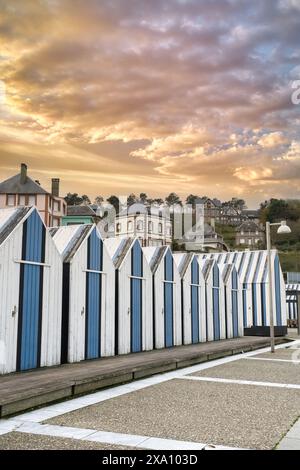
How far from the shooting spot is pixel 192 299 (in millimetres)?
20609

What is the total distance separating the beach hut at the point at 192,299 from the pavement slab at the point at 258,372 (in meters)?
5.39

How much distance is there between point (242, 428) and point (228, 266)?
65.0 ft

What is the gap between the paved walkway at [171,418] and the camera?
18.6 feet

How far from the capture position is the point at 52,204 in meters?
60.9

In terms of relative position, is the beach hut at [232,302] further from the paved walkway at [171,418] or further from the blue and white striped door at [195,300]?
the paved walkway at [171,418]

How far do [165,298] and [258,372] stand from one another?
639cm

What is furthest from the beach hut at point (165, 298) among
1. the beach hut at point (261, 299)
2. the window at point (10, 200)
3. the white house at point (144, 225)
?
the white house at point (144, 225)

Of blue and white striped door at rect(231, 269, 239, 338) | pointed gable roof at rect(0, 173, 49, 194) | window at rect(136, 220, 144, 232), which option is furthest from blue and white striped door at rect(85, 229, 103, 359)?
window at rect(136, 220, 144, 232)

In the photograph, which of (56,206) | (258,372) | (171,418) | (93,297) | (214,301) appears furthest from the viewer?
(56,206)

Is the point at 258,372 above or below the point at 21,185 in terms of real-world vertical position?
below

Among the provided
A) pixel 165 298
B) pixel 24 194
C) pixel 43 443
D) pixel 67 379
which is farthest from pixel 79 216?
pixel 43 443

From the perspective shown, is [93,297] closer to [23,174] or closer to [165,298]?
[165,298]

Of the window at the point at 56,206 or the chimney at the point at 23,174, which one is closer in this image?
the chimney at the point at 23,174

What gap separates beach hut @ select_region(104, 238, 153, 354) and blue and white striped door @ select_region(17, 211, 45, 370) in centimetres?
394
